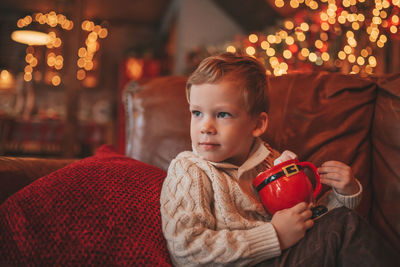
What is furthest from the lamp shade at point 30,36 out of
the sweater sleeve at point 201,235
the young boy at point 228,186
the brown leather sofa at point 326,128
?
the sweater sleeve at point 201,235

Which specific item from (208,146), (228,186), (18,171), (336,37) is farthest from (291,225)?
(336,37)

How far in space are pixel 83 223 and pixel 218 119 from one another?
1.48 ft

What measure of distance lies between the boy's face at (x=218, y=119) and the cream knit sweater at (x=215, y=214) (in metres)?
0.04

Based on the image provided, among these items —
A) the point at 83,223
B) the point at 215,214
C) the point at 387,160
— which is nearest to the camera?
the point at 83,223

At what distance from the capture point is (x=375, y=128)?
1298 mm

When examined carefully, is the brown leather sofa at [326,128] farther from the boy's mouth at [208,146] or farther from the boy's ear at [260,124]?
the boy's mouth at [208,146]

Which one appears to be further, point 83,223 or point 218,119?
point 218,119

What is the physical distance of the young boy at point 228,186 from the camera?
2.76ft

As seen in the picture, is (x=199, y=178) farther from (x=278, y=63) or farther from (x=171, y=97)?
(x=278, y=63)

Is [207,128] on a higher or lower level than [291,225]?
higher

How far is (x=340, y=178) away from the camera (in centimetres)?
99

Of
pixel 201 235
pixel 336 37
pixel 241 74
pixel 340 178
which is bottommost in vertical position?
pixel 201 235

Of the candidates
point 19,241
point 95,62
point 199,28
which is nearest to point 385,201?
point 19,241

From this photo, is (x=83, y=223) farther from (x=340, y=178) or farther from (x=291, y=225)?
(x=340, y=178)
